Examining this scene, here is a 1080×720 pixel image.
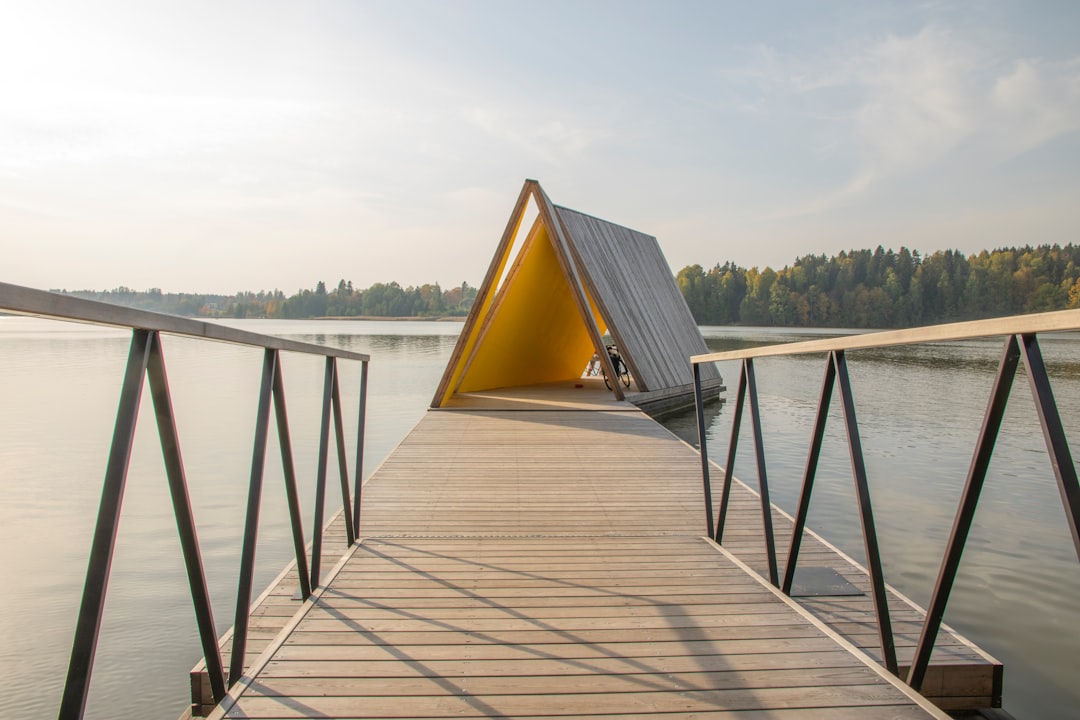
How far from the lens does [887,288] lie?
7619 cm

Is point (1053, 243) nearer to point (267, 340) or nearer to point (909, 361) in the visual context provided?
point (909, 361)

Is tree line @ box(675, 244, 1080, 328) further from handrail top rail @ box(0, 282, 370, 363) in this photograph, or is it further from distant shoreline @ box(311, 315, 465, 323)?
handrail top rail @ box(0, 282, 370, 363)

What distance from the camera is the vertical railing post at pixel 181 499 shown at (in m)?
1.75

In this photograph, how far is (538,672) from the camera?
2.35 meters

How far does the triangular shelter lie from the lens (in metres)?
11.2

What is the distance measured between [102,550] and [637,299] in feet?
42.0

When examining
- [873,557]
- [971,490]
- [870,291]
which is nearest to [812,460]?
[873,557]

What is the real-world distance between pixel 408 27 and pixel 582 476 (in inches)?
259

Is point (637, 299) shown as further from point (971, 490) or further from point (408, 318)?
point (408, 318)

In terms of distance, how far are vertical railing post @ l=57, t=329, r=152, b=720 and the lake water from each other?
257 centimetres

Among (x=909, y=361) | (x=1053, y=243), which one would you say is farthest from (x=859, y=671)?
(x=1053, y=243)

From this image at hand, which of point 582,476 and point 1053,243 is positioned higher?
point 1053,243

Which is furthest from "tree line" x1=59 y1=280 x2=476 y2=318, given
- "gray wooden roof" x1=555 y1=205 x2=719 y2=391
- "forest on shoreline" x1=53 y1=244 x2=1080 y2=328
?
"gray wooden roof" x1=555 y1=205 x2=719 y2=391

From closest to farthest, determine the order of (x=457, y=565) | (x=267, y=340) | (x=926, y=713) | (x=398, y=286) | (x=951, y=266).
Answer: (x=926, y=713), (x=267, y=340), (x=457, y=565), (x=951, y=266), (x=398, y=286)
